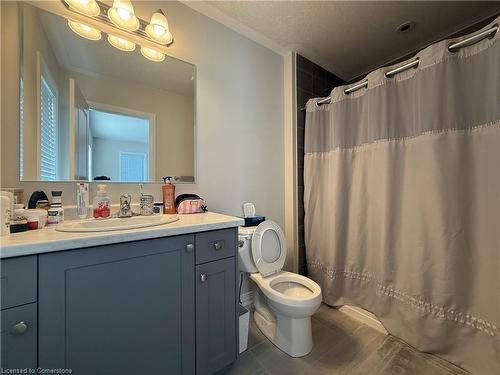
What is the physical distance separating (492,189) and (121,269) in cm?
173

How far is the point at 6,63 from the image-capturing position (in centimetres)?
95

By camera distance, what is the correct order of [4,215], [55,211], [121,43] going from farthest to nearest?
1. [121,43]
2. [55,211]
3. [4,215]

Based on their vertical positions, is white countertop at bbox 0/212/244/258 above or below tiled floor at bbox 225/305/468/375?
above

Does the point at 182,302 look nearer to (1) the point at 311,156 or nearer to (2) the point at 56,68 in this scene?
(2) the point at 56,68

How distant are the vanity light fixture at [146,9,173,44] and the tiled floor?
2010 mm

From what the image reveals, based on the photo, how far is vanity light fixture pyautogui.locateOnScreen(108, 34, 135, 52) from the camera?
1.22 metres

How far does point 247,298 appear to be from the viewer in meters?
1.71

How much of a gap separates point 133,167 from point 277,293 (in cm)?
116

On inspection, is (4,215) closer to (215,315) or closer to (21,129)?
(21,129)

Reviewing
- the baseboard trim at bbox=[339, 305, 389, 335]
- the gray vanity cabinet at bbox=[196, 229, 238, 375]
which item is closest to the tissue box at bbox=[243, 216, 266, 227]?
the gray vanity cabinet at bbox=[196, 229, 238, 375]

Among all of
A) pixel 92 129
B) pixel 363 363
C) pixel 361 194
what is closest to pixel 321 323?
pixel 363 363

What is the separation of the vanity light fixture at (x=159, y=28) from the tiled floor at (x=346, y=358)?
2010 millimetres

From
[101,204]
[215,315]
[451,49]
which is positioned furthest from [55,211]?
[451,49]

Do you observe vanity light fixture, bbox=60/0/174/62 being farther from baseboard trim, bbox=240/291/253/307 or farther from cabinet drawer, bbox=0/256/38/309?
baseboard trim, bbox=240/291/253/307
